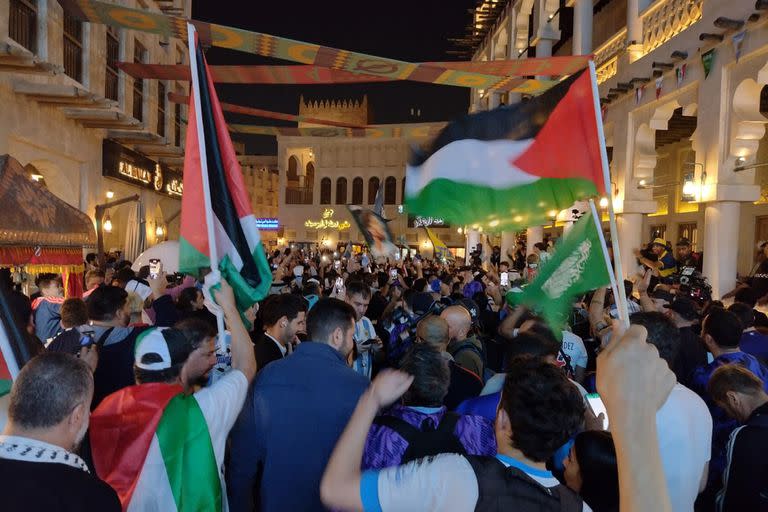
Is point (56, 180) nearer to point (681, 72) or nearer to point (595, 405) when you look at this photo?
point (681, 72)

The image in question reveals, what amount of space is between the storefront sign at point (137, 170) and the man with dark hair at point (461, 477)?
15.0 metres

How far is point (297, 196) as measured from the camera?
49312 millimetres

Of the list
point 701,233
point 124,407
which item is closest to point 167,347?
point 124,407

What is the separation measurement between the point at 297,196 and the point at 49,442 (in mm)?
47853

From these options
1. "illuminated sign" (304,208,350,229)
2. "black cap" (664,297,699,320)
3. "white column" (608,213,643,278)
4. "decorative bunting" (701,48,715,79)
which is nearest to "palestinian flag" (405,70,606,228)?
"black cap" (664,297,699,320)

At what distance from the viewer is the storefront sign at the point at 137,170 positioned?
1848cm

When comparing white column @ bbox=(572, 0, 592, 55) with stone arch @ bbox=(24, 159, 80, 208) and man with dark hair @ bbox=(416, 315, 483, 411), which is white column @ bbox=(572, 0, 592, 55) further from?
man with dark hair @ bbox=(416, 315, 483, 411)

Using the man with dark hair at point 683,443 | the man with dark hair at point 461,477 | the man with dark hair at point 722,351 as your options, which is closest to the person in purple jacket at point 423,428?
the man with dark hair at point 461,477

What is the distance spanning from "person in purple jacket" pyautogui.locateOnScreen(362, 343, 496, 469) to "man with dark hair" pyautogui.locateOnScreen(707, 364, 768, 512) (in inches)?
51.5

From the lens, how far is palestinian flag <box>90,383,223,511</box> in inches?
98.3

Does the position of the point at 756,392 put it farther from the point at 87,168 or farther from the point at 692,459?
the point at 87,168

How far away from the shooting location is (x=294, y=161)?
51500mm

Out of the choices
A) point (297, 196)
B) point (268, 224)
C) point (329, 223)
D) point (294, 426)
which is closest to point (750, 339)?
point (294, 426)

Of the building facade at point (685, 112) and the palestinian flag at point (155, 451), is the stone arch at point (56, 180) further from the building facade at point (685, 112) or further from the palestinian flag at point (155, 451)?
the palestinian flag at point (155, 451)
